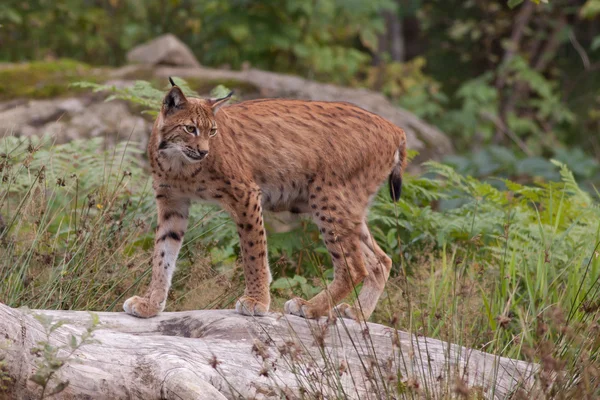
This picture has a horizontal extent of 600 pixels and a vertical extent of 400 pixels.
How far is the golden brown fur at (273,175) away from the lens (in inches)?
197

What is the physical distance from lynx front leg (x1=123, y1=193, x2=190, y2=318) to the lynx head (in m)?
0.34

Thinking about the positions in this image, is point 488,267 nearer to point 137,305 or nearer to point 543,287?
point 543,287

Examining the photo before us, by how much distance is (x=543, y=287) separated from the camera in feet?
16.2

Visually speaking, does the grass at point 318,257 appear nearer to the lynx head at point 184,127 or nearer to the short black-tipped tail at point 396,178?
the short black-tipped tail at point 396,178

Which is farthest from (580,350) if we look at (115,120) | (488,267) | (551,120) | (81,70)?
(551,120)

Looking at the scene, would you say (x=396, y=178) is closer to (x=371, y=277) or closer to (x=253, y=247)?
(x=371, y=277)

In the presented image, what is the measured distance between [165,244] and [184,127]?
0.73 m

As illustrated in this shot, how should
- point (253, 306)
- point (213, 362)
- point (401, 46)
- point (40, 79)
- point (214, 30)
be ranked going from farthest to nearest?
1. point (401, 46)
2. point (214, 30)
3. point (40, 79)
4. point (253, 306)
5. point (213, 362)

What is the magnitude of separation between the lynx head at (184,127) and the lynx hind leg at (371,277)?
4.16ft

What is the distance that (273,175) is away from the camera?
539 centimetres

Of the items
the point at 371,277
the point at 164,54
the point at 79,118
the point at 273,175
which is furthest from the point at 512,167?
the point at 273,175

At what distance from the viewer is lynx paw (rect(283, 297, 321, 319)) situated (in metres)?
5.02

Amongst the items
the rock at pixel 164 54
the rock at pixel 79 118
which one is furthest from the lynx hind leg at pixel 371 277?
the rock at pixel 164 54

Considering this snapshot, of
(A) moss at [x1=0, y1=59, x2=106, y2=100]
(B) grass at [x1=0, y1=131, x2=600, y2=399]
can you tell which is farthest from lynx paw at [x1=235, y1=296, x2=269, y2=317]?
(A) moss at [x1=0, y1=59, x2=106, y2=100]
